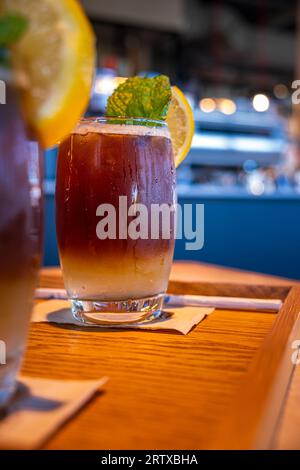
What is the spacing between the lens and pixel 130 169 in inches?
30.6

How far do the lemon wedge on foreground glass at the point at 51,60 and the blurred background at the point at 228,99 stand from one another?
2913mm

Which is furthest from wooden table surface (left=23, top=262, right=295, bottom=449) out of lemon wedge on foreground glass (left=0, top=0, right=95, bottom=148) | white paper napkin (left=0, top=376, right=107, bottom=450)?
lemon wedge on foreground glass (left=0, top=0, right=95, bottom=148)

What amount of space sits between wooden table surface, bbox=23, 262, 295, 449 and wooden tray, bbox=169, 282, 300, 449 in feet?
0.06

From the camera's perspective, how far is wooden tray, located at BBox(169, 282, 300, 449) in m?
0.39

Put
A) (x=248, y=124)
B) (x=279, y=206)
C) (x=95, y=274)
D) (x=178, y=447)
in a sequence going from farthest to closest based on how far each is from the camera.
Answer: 1. (x=248, y=124)
2. (x=279, y=206)
3. (x=95, y=274)
4. (x=178, y=447)

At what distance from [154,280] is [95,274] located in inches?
3.2

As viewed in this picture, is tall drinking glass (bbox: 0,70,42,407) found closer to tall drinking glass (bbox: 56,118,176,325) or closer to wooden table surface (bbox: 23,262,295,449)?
wooden table surface (bbox: 23,262,295,449)

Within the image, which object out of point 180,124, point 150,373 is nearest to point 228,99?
point 180,124

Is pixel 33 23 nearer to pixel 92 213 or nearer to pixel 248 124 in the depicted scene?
pixel 92 213

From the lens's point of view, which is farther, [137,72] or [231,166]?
[231,166]

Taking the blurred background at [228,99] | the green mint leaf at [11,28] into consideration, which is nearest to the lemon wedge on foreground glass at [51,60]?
the green mint leaf at [11,28]

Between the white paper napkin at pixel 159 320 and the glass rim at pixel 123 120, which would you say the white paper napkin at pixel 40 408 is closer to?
the white paper napkin at pixel 159 320

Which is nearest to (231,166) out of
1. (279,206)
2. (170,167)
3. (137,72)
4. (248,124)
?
(248,124)

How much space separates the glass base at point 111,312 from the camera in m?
0.76
